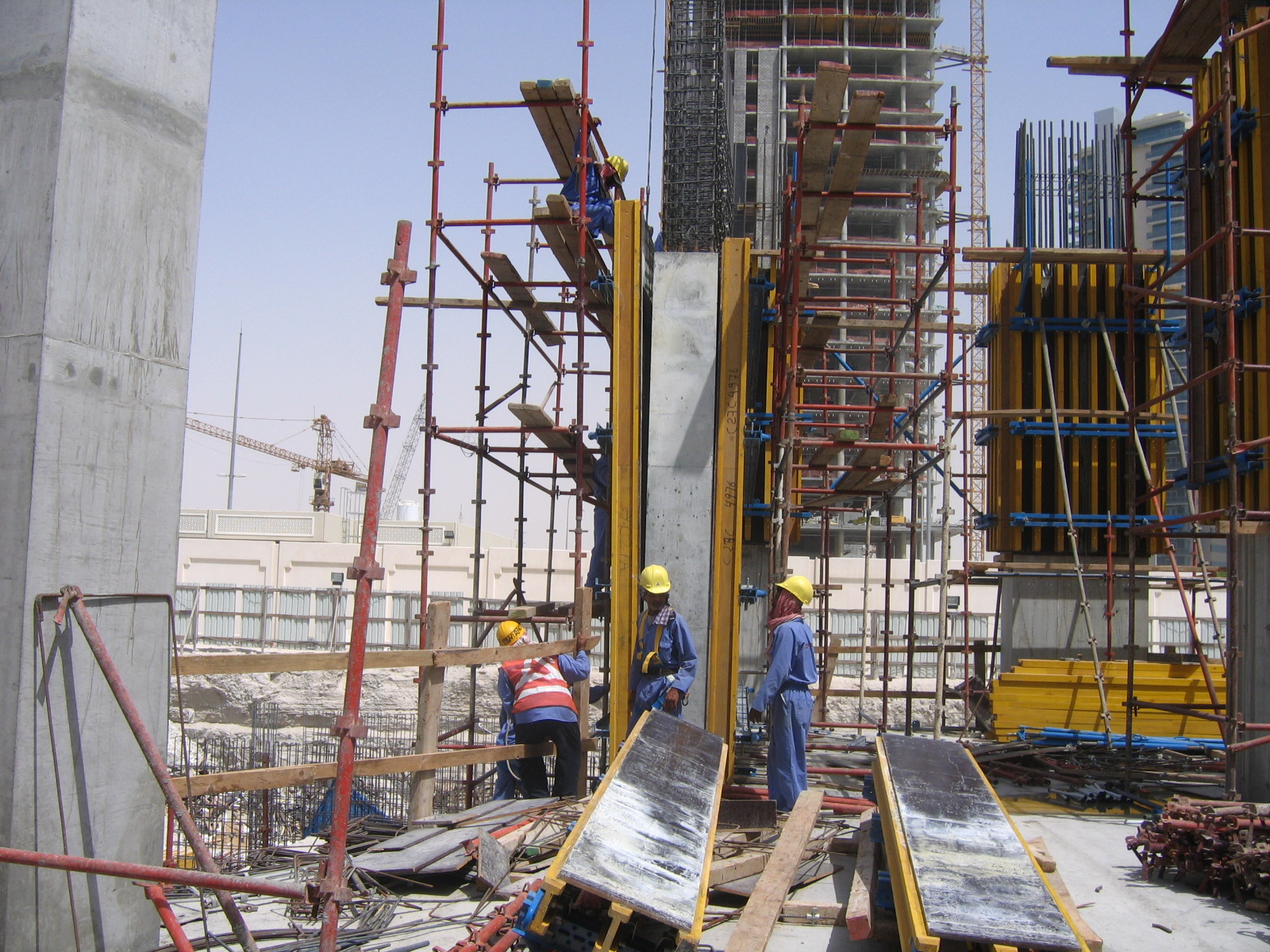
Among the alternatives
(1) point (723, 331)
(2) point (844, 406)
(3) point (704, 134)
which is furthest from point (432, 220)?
(3) point (704, 134)

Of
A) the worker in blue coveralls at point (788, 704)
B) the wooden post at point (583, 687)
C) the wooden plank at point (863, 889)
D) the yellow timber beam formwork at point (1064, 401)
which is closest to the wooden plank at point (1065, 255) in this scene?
the yellow timber beam formwork at point (1064, 401)

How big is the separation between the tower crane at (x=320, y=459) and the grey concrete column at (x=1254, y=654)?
81.5 metres

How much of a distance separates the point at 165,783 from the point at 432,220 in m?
6.94

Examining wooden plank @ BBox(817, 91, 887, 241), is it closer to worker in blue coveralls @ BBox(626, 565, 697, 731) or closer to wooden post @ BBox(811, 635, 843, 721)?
worker in blue coveralls @ BBox(626, 565, 697, 731)

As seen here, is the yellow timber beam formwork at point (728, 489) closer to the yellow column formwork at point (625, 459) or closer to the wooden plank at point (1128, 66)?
the yellow column formwork at point (625, 459)

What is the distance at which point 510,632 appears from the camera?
884 centimetres

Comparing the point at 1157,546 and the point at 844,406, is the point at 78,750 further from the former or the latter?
the point at 1157,546

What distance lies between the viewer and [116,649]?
514 centimetres

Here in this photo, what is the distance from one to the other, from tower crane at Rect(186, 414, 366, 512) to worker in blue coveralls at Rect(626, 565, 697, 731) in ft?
263

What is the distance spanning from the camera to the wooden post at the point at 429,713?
25.5 feet

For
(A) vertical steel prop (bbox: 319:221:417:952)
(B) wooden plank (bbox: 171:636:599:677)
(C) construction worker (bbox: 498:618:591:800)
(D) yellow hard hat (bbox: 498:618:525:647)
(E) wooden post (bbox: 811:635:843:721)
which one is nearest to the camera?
Answer: (A) vertical steel prop (bbox: 319:221:417:952)

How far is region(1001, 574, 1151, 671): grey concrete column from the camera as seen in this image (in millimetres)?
13711

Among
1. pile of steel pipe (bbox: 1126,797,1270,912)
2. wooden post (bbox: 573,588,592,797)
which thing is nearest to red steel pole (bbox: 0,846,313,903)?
wooden post (bbox: 573,588,592,797)

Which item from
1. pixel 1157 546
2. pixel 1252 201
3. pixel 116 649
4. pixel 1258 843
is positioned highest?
pixel 1252 201
